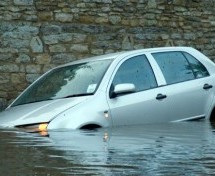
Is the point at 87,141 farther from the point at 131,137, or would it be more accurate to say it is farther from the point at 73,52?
the point at 73,52

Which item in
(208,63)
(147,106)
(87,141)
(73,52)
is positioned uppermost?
(73,52)

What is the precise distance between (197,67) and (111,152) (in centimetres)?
388

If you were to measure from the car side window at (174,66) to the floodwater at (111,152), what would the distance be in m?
1.27

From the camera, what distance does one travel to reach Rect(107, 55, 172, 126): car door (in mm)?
6500

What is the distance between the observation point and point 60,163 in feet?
12.5

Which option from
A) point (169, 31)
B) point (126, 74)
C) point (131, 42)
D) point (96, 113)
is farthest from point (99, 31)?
point (96, 113)

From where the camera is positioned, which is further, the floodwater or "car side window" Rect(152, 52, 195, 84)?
"car side window" Rect(152, 52, 195, 84)

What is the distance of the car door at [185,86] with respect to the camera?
716 centimetres

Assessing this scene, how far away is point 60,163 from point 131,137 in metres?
1.72

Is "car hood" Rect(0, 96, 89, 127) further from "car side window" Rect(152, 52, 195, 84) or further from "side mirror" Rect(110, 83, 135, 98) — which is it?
"car side window" Rect(152, 52, 195, 84)

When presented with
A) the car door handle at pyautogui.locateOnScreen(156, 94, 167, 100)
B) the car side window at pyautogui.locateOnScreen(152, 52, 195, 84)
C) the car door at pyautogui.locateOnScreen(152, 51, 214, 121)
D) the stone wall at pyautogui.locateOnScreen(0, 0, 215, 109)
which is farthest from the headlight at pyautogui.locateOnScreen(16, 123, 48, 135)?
the stone wall at pyautogui.locateOnScreen(0, 0, 215, 109)

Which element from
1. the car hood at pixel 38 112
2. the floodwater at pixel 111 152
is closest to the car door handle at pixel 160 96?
the floodwater at pixel 111 152

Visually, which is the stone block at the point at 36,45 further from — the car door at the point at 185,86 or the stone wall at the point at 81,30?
the car door at the point at 185,86

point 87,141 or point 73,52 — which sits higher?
point 73,52
